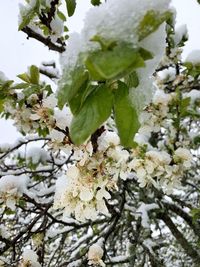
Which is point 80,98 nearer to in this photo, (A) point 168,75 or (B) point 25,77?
(B) point 25,77

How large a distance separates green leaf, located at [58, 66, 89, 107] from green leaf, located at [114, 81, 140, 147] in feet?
0.16

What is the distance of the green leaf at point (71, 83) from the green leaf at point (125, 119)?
5 centimetres

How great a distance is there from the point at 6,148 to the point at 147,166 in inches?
54.0

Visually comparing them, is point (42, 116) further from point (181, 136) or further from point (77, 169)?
point (181, 136)

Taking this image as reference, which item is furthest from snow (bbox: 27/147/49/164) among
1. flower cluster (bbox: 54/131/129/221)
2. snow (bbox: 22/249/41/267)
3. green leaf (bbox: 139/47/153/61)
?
green leaf (bbox: 139/47/153/61)

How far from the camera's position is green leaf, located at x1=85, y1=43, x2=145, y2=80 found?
0.30 meters

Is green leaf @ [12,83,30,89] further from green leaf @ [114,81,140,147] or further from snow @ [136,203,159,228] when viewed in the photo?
snow @ [136,203,159,228]

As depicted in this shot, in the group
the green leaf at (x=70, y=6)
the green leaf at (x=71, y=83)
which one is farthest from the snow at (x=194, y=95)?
the green leaf at (x=71, y=83)

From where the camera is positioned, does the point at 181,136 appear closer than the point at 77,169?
No

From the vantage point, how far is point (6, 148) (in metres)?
2.78

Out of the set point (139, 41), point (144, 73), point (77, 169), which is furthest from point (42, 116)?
point (139, 41)

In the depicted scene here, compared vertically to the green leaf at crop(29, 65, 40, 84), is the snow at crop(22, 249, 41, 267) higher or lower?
lower

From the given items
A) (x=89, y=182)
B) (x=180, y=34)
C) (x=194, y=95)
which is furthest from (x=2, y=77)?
(x=194, y=95)

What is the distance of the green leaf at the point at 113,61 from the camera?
0.30 m
